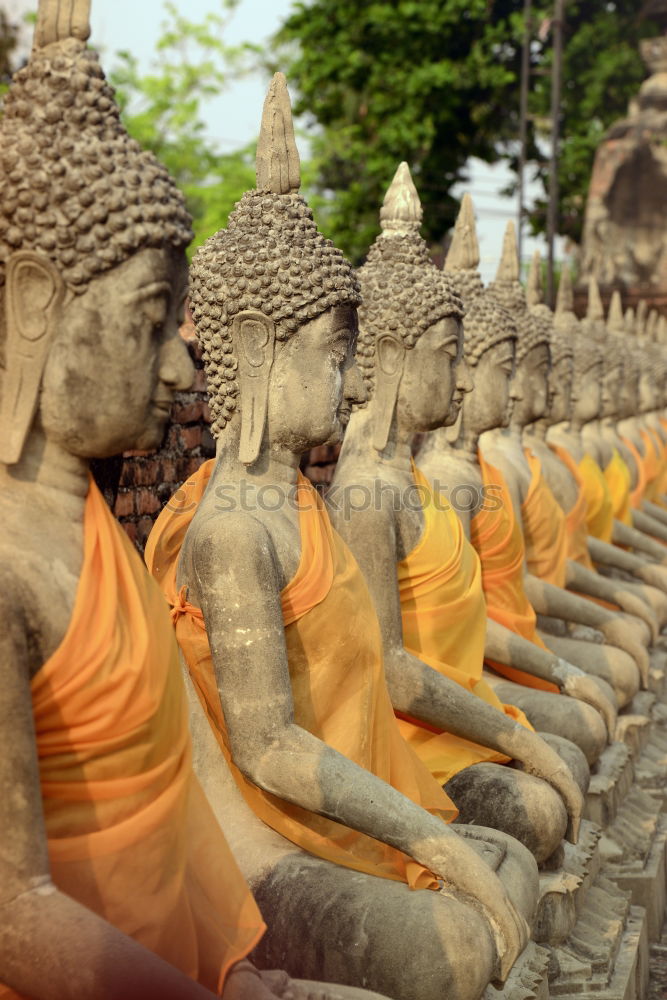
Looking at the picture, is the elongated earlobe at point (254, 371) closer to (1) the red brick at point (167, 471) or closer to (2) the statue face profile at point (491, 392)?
(1) the red brick at point (167, 471)

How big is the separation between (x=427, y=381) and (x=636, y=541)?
566cm

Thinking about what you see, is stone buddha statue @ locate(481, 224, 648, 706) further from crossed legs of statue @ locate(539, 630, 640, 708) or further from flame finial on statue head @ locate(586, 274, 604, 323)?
flame finial on statue head @ locate(586, 274, 604, 323)

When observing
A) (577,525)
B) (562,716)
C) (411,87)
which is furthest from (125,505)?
(411,87)

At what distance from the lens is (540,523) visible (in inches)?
289

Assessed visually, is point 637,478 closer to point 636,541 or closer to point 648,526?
point 648,526

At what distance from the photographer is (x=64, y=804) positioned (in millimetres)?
2617

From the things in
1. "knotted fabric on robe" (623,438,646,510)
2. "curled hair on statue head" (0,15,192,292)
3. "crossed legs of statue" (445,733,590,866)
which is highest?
"curled hair on statue head" (0,15,192,292)

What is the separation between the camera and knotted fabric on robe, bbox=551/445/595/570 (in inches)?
329

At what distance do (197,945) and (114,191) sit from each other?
142cm

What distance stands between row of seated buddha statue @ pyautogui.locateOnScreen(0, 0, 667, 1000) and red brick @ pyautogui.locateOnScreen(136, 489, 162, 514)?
2.83 feet

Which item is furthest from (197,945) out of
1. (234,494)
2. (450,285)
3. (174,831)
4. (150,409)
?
(450,285)

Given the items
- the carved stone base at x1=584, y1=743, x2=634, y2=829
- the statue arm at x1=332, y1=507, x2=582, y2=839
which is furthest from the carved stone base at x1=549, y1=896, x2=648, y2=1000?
the statue arm at x1=332, y1=507, x2=582, y2=839

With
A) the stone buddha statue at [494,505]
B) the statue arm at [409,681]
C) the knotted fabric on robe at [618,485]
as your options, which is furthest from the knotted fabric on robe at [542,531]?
the knotted fabric on robe at [618,485]

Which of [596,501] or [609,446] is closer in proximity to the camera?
[596,501]
